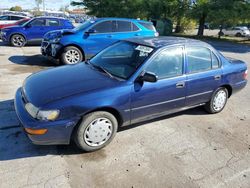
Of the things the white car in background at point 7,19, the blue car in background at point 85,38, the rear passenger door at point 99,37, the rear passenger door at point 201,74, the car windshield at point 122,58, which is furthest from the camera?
the white car in background at point 7,19

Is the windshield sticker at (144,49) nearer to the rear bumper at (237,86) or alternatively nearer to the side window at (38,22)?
the rear bumper at (237,86)

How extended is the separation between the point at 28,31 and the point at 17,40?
684 millimetres

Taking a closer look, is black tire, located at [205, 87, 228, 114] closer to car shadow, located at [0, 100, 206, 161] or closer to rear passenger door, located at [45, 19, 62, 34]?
car shadow, located at [0, 100, 206, 161]

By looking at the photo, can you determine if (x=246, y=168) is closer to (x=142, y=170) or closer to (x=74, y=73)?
(x=142, y=170)

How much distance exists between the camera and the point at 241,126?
4539 mm

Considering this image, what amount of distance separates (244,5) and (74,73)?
2019cm

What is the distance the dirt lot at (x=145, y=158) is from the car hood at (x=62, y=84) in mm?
770

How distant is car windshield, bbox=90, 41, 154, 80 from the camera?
148 inches

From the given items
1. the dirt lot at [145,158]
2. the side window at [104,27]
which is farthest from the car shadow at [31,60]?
the dirt lot at [145,158]

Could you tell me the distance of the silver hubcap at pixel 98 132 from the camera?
3.30m

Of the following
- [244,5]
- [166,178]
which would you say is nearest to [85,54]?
[166,178]

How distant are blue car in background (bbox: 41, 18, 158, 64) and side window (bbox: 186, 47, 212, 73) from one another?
4451mm

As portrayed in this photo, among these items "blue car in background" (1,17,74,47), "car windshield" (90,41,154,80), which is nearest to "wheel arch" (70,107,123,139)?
"car windshield" (90,41,154,80)

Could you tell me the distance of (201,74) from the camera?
434cm
